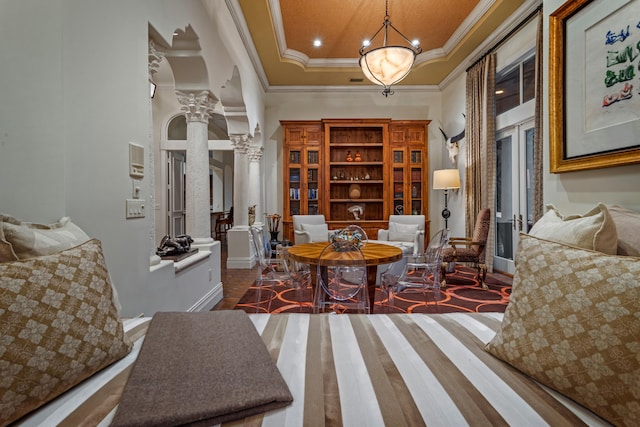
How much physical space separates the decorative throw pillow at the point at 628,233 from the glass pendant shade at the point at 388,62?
308cm

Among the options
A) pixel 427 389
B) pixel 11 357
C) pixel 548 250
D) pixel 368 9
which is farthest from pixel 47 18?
pixel 368 9

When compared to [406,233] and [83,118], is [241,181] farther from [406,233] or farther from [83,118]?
[83,118]

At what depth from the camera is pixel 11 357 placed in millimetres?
714

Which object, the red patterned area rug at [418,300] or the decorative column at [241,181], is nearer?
the red patterned area rug at [418,300]

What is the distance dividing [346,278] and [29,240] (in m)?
2.28

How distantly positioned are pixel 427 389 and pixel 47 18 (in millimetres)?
1977

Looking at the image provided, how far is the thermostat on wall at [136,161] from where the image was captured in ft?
6.49

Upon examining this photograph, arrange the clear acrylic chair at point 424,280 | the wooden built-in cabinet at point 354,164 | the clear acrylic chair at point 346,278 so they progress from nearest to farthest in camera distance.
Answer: the clear acrylic chair at point 346,278 → the clear acrylic chair at point 424,280 → the wooden built-in cabinet at point 354,164

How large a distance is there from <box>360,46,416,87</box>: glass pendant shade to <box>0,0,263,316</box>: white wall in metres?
2.24

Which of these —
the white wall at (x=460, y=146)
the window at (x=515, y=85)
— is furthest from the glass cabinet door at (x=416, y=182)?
the window at (x=515, y=85)

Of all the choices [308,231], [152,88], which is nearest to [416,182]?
[308,231]

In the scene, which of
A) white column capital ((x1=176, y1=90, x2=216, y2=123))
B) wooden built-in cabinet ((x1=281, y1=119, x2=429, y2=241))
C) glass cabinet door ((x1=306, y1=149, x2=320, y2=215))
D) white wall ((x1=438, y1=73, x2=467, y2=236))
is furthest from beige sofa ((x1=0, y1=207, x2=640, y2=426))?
glass cabinet door ((x1=306, y1=149, x2=320, y2=215))

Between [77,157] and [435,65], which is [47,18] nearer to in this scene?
[77,157]

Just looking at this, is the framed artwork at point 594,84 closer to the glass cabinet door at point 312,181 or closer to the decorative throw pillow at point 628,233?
the decorative throw pillow at point 628,233
